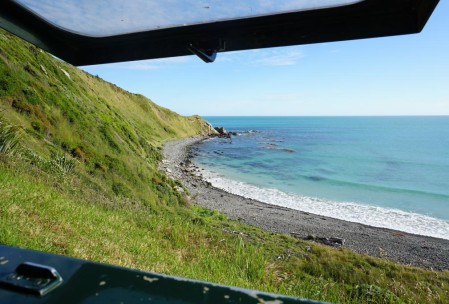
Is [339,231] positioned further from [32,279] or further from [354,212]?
[32,279]

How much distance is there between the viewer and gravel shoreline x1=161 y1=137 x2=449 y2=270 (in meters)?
19.9

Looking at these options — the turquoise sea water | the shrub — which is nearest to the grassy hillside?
the shrub

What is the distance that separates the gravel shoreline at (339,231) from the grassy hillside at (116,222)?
3.61 m

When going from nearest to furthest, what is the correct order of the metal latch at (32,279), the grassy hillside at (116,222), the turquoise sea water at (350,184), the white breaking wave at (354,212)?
1. the metal latch at (32,279)
2. the grassy hillside at (116,222)
3. the white breaking wave at (354,212)
4. the turquoise sea water at (350,184)

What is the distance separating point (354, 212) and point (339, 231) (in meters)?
6.96

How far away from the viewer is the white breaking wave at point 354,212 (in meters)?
26.0

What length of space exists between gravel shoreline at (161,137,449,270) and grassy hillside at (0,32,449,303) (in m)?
3.61

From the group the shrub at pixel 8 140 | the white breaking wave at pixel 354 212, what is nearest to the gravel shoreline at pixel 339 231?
the white breaking wave at pixel 354 212

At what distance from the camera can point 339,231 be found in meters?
23.3

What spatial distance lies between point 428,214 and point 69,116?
30.7m

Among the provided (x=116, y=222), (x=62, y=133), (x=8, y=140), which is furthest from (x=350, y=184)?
(x=8, y=140)

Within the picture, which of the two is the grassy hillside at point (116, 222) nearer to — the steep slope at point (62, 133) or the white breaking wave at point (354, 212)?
the steep slope at point (62, 133)

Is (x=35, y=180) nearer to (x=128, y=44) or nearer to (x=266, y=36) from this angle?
(x=128, y=44)

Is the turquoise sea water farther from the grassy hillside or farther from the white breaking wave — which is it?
the grassy hillside
